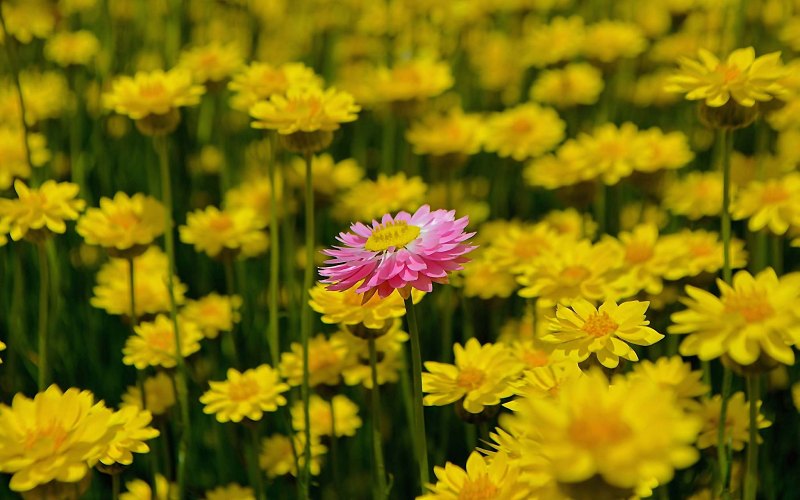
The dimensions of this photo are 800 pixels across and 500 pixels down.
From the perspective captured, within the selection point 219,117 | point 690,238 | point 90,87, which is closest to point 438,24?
point 219,117

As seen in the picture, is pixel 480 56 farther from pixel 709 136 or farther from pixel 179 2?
pixel 179 2

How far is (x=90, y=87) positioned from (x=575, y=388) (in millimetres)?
2384

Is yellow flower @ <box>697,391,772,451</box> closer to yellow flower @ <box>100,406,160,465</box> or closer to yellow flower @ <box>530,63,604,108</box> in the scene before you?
yellow flower @ <box>100,406,160,465</box>

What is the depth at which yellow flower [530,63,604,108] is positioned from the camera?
1.95 meters

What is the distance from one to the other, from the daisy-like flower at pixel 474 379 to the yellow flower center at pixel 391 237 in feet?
0.58

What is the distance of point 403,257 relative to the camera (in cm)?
78

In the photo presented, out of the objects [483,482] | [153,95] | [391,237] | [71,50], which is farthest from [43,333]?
[71,50]

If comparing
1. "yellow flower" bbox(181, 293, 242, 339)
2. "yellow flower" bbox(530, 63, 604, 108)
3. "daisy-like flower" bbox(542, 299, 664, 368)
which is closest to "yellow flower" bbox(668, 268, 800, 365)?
"daisy-like flower" bbox(542, 299, 664, 368)

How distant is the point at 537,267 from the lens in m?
1.10

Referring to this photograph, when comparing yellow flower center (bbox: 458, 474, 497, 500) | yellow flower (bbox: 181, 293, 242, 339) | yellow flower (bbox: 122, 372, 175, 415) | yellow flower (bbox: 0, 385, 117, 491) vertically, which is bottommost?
yellow flower (bbox: 122, 372, 175, 415)

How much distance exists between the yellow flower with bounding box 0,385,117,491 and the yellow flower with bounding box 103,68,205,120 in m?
0.62

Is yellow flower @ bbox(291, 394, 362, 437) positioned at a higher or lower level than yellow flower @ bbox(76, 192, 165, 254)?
lower

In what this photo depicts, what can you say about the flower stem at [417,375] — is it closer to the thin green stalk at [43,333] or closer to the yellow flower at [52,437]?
the yellow flower at [52,437]

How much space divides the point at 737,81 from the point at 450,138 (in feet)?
2.49
